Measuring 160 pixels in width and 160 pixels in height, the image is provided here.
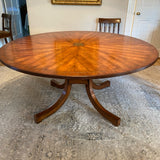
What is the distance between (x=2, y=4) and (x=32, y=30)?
3.75 feet

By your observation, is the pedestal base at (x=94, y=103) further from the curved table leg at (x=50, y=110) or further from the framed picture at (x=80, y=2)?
the framed picture at (x=80, y=2)

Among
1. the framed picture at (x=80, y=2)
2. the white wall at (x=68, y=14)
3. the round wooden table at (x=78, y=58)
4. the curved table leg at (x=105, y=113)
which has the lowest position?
the curved table leg at (x=105, y=113)

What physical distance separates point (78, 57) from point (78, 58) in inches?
0.9

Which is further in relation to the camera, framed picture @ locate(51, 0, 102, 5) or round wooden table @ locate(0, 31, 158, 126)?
framed picture @ locate(51, 0, 102, 5)

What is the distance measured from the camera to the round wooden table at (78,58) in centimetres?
104

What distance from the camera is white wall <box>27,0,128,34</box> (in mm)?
2873

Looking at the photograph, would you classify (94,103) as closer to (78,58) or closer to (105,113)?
(105,113)

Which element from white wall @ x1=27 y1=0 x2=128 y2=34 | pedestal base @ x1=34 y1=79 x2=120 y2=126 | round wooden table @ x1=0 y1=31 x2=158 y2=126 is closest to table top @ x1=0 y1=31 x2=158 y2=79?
round wooden table @ x1=0 y1=31 x2=158 y2=126

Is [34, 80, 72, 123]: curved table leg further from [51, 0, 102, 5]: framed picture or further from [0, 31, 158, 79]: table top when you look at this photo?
[51, 0, 102, 5]: framed picture

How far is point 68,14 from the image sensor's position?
2.96 m

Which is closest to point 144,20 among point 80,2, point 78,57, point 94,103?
point 80,2

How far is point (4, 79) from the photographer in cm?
237

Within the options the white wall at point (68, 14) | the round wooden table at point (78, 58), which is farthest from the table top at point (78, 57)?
the white wall at point (68, 14)

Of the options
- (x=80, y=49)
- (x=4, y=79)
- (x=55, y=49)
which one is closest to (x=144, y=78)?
(x=80, y=49)
